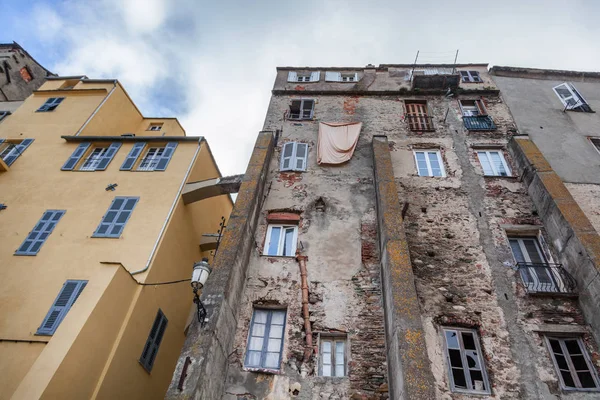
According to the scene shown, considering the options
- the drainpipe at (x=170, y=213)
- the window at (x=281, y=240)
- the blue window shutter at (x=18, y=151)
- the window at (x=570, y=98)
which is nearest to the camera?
the window at (x=281, y=240)

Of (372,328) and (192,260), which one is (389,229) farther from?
(192,260)

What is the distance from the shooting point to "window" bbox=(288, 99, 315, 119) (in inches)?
628

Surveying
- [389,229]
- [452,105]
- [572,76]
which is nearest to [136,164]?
[389,229]

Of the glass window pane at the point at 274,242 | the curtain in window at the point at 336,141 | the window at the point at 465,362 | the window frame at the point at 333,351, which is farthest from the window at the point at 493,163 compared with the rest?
the window frame at the point at 333,351

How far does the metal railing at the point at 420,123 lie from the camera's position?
14.7m

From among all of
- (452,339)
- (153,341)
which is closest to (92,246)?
(153,341)

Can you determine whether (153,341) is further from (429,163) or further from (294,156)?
(429,163)

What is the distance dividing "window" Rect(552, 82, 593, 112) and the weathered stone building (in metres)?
3.51

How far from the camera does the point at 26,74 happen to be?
26.5 m

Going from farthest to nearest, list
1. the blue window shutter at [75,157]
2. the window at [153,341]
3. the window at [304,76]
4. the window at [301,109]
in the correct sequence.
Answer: the window at [304,76]
the window at [301,109]
the blue window shutter at [75,157]
the window at [153,341]

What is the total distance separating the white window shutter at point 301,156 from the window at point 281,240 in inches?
106

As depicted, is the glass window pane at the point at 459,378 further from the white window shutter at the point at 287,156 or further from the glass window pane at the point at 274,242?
the white window shutter at the point at 287,156

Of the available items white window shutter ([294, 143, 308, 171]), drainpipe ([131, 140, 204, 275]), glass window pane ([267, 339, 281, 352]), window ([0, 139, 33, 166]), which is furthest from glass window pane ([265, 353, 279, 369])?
window ([0, 139, 33, 166])

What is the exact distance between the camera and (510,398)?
25.0 ft
